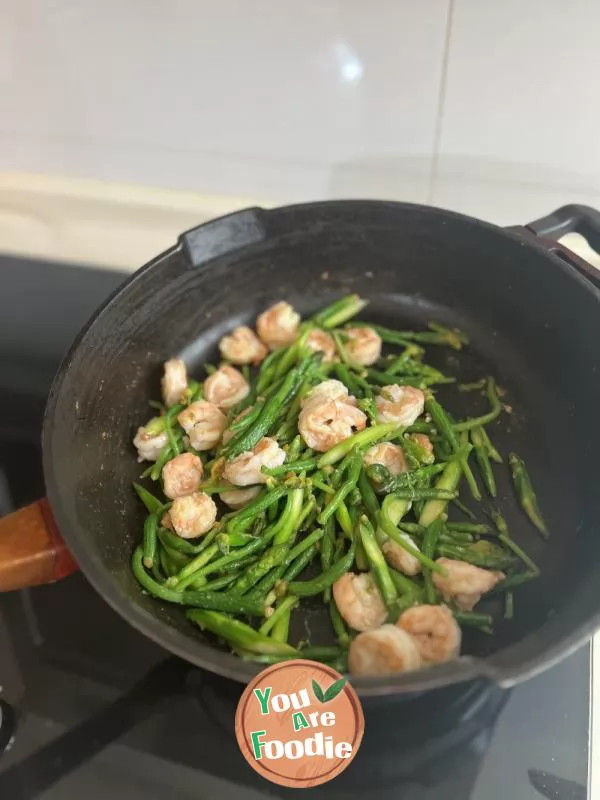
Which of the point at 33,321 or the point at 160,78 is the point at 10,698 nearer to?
the point at 33,321

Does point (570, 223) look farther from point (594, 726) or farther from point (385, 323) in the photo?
point (594, 726)

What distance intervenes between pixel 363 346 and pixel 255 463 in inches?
14.8

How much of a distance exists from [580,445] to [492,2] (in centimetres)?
79

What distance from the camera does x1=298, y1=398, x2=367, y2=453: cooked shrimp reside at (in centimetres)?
123

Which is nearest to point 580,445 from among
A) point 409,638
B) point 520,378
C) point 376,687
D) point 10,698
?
point 520,378

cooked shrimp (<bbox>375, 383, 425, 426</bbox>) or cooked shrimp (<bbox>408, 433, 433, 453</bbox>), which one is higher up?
cooked shrimp (<bbox>375, 383, 425, 426</bbox>)

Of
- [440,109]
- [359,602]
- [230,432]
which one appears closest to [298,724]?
[359,602]

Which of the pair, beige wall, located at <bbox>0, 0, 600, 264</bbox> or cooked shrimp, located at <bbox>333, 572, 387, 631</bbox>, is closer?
cooked shrimp, located at <bbox>333, 572, 387, 631</bbox>

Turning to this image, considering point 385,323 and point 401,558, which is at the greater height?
point 385,323

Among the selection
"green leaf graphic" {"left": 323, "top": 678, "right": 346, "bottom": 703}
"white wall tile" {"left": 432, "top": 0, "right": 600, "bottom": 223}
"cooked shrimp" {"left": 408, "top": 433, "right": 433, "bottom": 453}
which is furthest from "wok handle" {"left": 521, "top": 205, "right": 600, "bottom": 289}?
"green leaf graphic" {"left": 323, "top": 678, "right": 346, "bottom": 703}

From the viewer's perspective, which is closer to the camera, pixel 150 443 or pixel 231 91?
pixel 150 443

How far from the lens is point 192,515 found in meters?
1.17

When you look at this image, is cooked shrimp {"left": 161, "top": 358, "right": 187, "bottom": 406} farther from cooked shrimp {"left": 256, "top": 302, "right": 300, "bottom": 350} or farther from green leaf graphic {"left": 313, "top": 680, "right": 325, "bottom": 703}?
green leaf graphic {"left": 313, "top": 680, "right": 325, "bottom": 703}

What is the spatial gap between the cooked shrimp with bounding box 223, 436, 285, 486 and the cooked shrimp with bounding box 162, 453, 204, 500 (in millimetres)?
76
